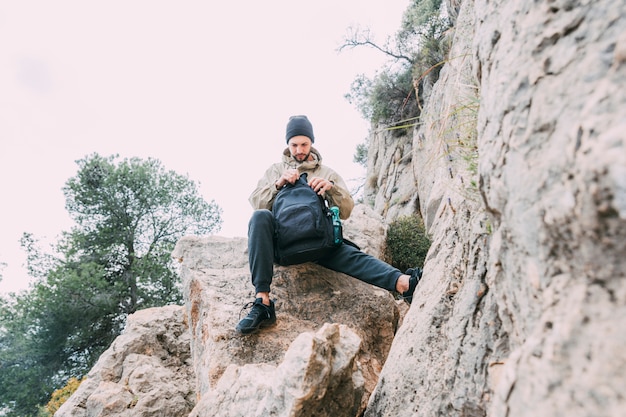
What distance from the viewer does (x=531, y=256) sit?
52.6 inches

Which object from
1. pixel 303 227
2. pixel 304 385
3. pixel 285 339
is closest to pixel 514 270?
pixel 304 385

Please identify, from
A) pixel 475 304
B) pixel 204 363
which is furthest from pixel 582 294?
pixel 204 363

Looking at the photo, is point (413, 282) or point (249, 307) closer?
point (413, 282)

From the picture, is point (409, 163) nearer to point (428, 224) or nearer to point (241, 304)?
point (428, 224)

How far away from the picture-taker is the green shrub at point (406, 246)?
7297 millimetres

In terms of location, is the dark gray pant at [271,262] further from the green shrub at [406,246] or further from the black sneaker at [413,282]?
the green shrub at [406,246]

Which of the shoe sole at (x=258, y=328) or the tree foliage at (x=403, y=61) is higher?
the tree foliage at (x=403, y=61)

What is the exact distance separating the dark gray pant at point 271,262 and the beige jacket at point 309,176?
1.50 ft

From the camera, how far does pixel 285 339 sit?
397 cm

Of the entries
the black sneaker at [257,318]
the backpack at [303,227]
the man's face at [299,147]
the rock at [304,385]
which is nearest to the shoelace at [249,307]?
the black sneaker at [257,318]

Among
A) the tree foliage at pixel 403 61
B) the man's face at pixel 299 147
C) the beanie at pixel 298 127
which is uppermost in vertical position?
the tree foliage at pixel 403 61

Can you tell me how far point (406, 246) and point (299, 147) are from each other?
337 cm

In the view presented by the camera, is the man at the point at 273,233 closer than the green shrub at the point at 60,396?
Yes

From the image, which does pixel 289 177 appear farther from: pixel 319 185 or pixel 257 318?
pixel 257 318
